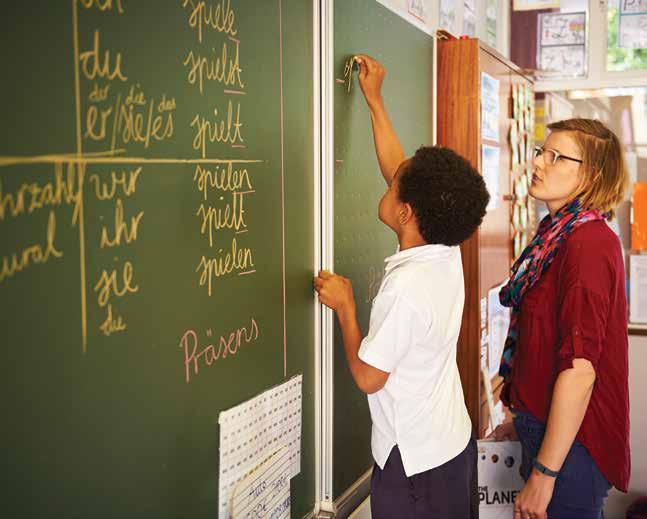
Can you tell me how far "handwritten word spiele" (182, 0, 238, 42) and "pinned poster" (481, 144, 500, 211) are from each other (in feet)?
4.84

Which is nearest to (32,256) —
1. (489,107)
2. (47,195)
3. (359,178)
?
(47,195)

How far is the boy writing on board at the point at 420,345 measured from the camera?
1.37 metres

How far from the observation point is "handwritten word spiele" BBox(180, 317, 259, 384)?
1.19 m

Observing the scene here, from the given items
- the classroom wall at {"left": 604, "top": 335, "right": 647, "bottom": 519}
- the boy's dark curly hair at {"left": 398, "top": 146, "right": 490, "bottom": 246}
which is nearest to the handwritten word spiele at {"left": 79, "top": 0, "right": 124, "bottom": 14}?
the boy's dark curly hair at {"left": 398, "top": 146, "right": 490, "bottom": 246}

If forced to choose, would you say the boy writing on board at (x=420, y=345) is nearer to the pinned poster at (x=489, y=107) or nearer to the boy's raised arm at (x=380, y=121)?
the boy's raised arm at (x=380, y=121)

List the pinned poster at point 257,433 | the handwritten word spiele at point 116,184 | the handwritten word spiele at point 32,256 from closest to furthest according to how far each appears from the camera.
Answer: the handwritten word spiele at point 32,256 → the handwritten word spiele at point 116,184 → the pinned poster at point 257,433

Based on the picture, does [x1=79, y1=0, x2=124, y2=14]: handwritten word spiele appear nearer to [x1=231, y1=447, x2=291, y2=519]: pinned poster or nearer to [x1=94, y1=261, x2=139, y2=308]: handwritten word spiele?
[x1=94, y1=261, x2=139, y2=308]: handwritten word spiele

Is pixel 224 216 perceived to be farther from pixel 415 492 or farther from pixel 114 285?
pixel 415 492

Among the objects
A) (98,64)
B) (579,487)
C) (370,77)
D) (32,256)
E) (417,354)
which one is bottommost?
(579,487)

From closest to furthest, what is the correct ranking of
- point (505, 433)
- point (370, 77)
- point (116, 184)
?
point (116, 184)
point (370, 77)
point (505, 433)

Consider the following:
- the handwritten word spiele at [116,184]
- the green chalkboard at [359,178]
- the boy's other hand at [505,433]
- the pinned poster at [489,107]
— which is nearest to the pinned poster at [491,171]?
the pinned poster at [489,107]

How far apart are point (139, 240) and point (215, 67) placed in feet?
1.15

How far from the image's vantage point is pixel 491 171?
272 cm

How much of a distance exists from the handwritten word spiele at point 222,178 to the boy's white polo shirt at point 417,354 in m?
0.34
